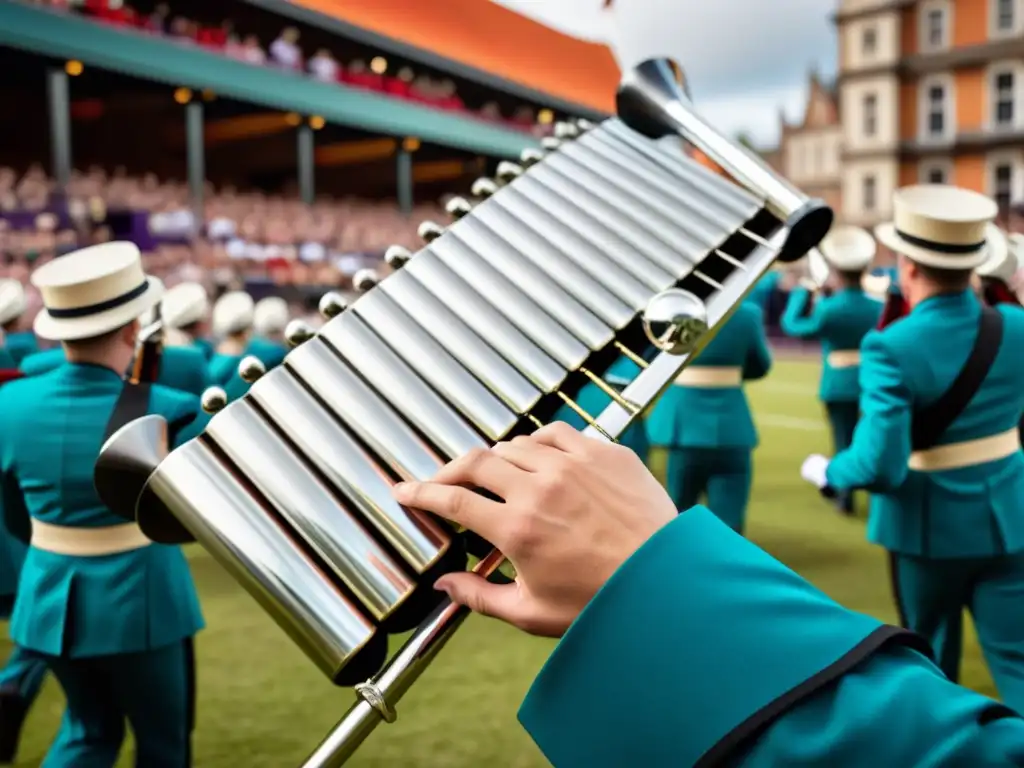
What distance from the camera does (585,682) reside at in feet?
2.60

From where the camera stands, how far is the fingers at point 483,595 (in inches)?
34.3

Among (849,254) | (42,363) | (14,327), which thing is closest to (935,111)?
(849,254)

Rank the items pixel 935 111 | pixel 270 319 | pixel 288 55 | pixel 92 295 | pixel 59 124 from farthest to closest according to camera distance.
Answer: pixel 935 111, pixel 288 55, pixel 59 124, pixel 270 319, pixel 92 295

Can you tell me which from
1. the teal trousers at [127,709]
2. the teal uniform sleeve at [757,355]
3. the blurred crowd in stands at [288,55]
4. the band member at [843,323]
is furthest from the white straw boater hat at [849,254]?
the blurred crowd in stands at [288,55]

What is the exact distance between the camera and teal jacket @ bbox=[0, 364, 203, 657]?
2.43 meters

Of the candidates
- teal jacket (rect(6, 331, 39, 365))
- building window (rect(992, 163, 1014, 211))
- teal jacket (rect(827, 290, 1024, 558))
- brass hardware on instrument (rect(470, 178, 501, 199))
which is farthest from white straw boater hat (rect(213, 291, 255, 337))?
building window (rect(992, 163, 1014, 211))

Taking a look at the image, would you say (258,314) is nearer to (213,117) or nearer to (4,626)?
(4,626)

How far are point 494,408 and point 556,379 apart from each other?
0.10 metres

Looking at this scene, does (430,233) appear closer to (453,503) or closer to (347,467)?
(347,467)

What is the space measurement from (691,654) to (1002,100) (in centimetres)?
3482

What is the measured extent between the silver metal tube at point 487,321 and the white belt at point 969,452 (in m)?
2.19

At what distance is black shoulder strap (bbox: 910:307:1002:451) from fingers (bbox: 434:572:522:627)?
2391 millimetres

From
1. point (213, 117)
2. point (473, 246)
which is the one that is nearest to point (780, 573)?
point (473, 246)

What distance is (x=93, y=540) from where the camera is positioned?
250cm
